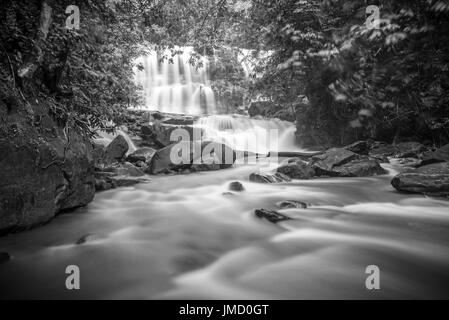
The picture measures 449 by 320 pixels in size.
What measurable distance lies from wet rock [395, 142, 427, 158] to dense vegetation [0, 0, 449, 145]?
0.66 meters

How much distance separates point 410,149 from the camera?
350 inches

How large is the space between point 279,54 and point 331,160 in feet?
13.5

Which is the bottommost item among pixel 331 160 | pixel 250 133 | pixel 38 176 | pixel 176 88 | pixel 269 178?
pixel 269 178

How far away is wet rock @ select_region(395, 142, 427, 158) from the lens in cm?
840

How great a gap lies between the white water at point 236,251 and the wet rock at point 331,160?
6.51ft

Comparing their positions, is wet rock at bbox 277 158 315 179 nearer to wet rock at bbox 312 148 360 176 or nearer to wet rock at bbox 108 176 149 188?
wet rock at bbox 312 148 360 176

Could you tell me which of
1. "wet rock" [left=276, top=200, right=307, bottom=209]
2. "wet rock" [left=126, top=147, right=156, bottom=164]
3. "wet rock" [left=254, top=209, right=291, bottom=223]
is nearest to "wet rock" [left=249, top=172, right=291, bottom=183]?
"wet rock" [left=276, top=200, right=307, bottom=209]

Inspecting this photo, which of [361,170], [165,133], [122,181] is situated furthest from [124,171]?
[361,170]

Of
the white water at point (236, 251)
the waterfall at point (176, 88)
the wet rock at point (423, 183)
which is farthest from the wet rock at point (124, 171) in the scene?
the waterfall at point (176, 88)

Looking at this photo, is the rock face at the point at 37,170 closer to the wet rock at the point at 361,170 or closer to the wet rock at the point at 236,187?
the wet rock at the point at 236,187

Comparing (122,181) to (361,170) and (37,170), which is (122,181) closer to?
(37,170)
